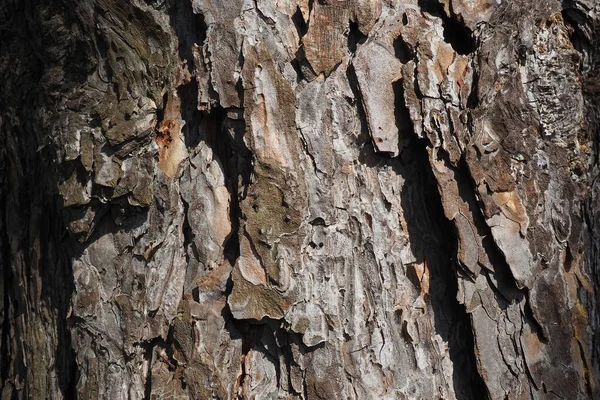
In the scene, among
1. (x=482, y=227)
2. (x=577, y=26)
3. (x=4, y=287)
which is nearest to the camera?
(x=482, y=227)

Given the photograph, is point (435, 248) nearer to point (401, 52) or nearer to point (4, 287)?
point (401, 52)

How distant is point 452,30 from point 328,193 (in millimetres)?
457

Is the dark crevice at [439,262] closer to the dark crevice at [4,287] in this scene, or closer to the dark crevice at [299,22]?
the dark crevice at [299,22]

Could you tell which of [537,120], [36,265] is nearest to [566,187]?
[537,120]

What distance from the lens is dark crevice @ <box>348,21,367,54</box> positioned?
1333 mm

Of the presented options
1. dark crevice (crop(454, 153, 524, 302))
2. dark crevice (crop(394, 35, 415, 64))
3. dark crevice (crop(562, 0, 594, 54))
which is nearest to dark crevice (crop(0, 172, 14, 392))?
dark crevice (crop(394, 35, 415, 64))

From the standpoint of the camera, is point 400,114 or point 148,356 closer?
point 400,114

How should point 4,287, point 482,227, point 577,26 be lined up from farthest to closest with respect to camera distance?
point 4,287, point 577,26, point 482,227

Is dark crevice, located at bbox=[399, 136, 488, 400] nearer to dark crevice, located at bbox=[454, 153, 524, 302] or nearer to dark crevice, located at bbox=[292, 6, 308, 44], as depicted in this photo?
dark crevice, located at bbox=[454, 153, 524, 302]

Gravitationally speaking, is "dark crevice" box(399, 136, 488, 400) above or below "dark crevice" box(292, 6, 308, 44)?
below

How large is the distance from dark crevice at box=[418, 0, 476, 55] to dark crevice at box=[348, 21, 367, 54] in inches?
6.1

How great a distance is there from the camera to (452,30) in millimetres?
1364

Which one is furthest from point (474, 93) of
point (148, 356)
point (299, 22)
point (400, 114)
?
point (148, 356)

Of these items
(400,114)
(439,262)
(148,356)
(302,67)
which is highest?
(302,67)
